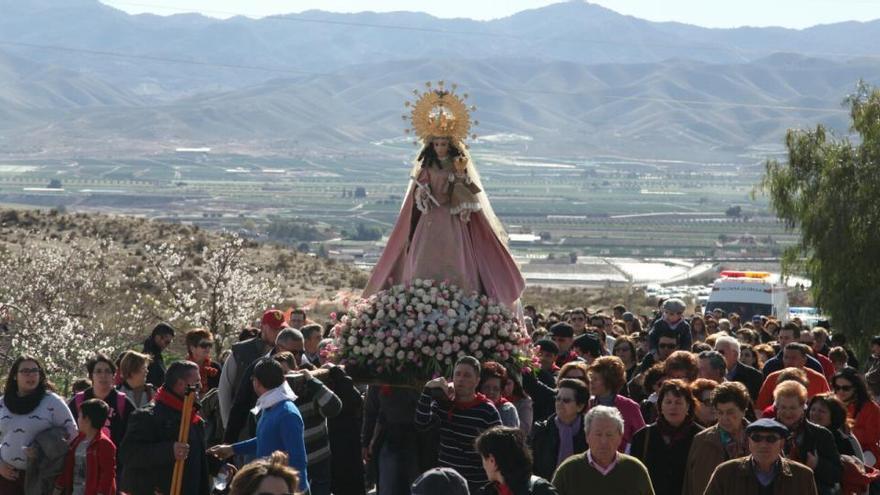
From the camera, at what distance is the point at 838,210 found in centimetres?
3278

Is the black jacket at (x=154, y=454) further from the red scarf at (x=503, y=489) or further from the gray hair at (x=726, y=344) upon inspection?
the gray hair at (x=726, y=344)

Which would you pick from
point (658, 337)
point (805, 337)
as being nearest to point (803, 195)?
point (805, 337)

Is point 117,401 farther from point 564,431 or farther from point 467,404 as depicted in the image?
point 564,431

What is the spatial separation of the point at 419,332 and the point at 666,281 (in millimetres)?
107392

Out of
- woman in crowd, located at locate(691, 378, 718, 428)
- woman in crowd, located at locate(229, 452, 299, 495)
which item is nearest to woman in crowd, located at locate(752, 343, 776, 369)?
woman in crowd, located at locate(691, 378, 718, 428)

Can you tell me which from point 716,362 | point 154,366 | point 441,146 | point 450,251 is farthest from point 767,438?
point 154,366

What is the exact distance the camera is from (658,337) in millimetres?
16688

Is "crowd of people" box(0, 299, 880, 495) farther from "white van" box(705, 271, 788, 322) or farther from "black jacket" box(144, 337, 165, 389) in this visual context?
"white van" box(705, 271, 788, 322)

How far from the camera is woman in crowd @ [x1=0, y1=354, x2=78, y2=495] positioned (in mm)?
11641

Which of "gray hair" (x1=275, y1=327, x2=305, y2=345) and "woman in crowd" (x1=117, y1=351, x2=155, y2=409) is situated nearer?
"woman in crowd" (x1=117, y1=351, x2=155, y2=409)

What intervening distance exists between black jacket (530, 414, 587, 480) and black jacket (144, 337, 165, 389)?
172 inches

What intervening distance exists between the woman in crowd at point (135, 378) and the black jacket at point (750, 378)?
Answer: 4.68 m

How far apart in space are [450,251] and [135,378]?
10.6 feet

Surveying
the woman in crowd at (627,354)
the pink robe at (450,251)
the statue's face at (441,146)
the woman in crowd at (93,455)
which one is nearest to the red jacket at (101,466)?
the woman in crowd at (93,455)
